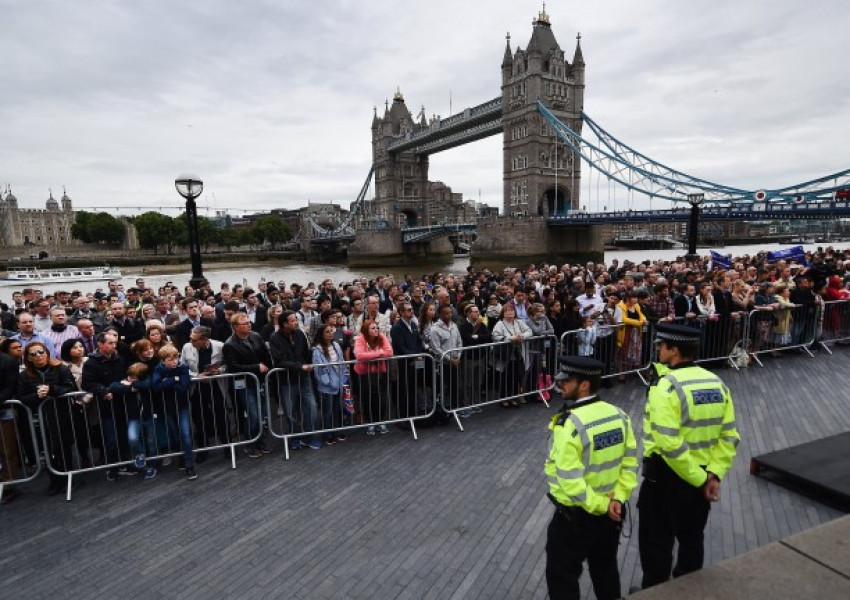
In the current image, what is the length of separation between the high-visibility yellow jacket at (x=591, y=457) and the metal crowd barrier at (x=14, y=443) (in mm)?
4779

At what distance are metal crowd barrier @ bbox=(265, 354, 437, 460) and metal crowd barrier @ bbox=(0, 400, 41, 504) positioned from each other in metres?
2.17

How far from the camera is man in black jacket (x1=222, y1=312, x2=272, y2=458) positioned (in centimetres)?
517

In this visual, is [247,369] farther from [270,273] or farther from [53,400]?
[270,273]

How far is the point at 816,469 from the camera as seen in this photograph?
161 inches

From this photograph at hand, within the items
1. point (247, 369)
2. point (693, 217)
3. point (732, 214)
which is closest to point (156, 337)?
point (247, 369)

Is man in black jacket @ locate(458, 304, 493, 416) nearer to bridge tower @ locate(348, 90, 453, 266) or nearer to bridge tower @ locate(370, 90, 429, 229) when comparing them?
bridge tower @ locate(348, 90, 453, 266)

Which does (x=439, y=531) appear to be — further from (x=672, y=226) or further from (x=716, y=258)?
(x=672, y=226)

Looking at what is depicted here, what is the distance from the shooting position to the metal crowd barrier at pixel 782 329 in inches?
319

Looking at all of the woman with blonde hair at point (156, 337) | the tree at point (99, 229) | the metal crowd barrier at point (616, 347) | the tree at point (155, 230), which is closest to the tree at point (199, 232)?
the tree at point (155, 230)

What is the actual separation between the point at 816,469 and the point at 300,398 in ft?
16.4

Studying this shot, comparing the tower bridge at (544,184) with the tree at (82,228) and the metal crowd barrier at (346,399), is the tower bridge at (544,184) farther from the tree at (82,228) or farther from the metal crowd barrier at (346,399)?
the tree at (82,228)

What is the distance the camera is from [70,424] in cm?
462

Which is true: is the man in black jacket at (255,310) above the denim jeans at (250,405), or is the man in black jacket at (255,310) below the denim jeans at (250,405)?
above

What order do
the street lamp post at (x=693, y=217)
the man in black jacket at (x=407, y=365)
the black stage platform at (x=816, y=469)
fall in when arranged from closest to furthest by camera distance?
the black stage platform at (x=816, y=469) < the man in black jacket at (x=407, y=365) < the street lamp post at (x=693, y=217)
